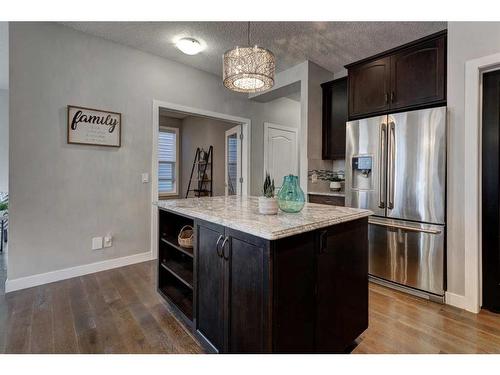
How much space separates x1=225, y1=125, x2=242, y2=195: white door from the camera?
179 inches

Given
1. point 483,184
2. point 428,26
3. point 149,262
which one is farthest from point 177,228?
point 428,26

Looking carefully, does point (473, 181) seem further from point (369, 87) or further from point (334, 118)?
point (334, 118)

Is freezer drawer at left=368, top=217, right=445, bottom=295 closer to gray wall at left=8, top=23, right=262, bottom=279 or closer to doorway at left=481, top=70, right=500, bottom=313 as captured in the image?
doorway at left=481, top=70, right=500, bottom=313

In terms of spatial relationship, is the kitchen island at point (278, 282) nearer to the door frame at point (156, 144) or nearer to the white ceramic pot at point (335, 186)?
the door frame at point (156, 144)

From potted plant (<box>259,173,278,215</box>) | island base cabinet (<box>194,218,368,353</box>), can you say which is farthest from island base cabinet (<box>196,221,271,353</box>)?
potted plant (<box>259,173,278,215</box>)

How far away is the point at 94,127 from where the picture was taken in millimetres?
2861

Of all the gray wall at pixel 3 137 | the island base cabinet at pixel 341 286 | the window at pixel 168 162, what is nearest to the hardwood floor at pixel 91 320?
the island base cabinet at pixel 341 286

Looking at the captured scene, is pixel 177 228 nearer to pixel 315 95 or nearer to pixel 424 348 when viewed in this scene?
pixel 424 348

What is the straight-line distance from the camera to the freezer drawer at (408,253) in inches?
88.5

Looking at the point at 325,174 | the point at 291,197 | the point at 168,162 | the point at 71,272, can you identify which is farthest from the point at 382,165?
the point at 168,162

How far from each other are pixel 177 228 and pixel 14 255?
1606 mm

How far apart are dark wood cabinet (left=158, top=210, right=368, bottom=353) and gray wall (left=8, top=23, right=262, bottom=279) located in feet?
6.27

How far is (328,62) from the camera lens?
139 inches

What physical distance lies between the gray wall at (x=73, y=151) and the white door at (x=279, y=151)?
186cm
